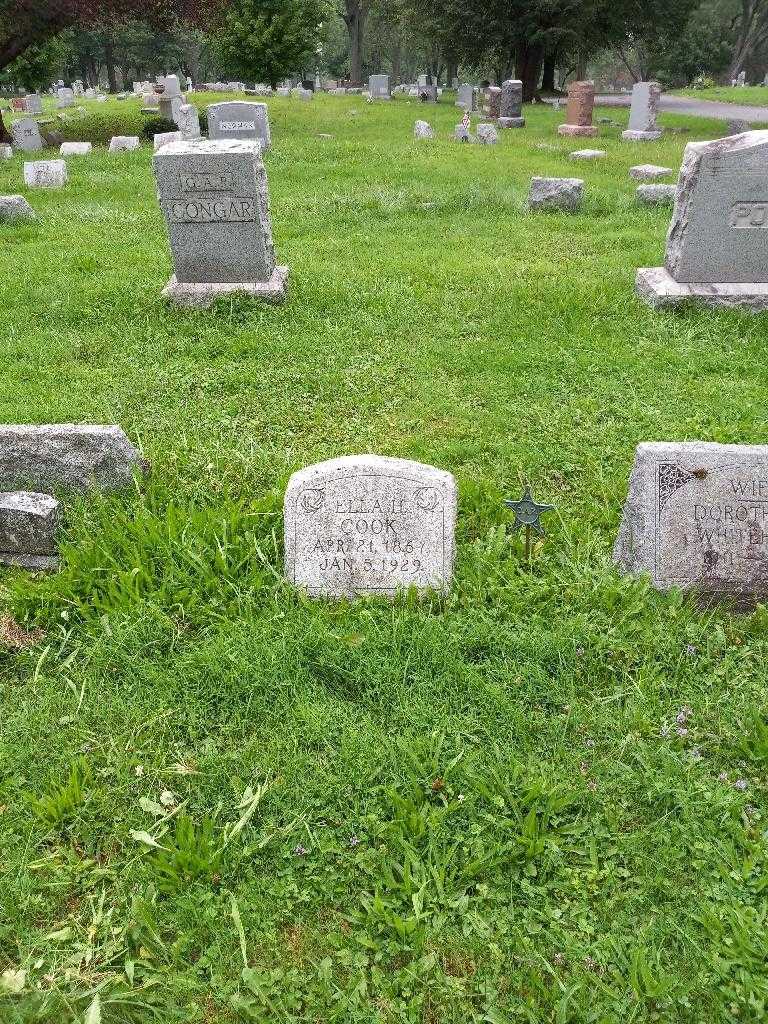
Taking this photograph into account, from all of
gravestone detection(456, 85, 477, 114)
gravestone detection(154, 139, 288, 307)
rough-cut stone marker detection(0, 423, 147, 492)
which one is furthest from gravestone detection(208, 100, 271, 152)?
rough-cut stone marker detection(0, 423, 147, 492)

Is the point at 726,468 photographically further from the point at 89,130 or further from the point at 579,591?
the point at 89,130

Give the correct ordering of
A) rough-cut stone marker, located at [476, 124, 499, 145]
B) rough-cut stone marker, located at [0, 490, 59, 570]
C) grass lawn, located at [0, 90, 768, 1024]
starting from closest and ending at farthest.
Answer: grass lawn, located at [0, 90, 768, 1024] → rough-cut stone marker, located at [0, 490, 59, 570] → rough-cut stone marker, located at [476, 124, 499, 145]

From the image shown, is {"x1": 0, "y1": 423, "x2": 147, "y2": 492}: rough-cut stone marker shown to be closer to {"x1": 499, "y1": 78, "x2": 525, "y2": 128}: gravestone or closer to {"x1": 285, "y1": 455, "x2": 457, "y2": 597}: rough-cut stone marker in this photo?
{"x1": 285, "y1": 455, "x2": 457, "y2": 597}: rough-cut stone marker

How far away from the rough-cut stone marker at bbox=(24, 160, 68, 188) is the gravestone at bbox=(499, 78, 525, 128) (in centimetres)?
1207

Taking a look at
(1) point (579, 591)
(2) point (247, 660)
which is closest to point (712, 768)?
(1) point (579, 591)

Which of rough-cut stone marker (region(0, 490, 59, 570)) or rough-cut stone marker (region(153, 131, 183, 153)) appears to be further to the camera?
rough-cut stone marker (region(153, 131, 183, 153))

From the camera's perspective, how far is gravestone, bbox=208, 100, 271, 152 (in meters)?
15.0

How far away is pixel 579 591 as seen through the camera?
3.22 m

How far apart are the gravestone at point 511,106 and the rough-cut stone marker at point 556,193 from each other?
11392 mm

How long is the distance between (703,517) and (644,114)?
57.4ft

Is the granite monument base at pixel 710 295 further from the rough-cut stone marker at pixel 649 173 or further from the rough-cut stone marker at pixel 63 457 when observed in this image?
the rough-cut stone marker at pixel 649 173

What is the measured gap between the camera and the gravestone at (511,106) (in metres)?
19.5

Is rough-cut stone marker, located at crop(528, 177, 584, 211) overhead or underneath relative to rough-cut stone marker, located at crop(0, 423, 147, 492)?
overhead

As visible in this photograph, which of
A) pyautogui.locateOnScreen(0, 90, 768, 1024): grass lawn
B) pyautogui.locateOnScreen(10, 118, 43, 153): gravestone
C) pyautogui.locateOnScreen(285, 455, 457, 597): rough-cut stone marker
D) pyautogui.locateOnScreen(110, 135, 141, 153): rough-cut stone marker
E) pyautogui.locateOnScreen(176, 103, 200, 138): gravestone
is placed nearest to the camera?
pyautogui.locateOnScreen(0, 90, 768, 1024): grass lawn
